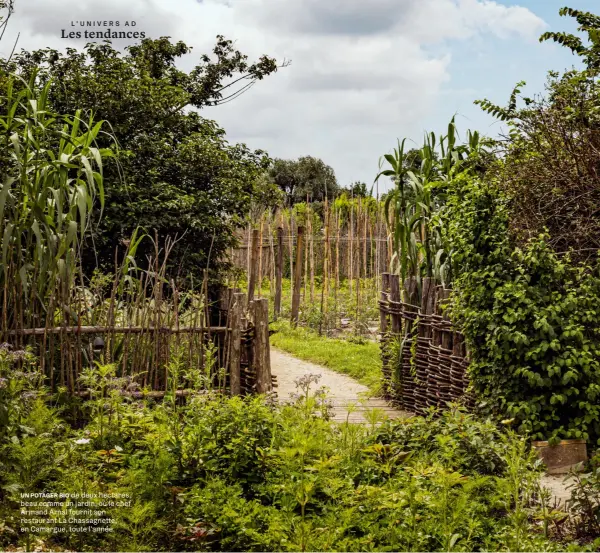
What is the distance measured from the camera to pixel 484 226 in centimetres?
679

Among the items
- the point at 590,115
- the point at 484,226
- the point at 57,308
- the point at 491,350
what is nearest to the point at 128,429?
the point at 57,308

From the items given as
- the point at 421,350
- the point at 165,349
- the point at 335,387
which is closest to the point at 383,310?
the point at 421,350

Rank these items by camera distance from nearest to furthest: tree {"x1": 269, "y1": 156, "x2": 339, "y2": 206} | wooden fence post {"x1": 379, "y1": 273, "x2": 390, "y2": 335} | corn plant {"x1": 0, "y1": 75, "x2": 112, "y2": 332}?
corn plant {"x1": 0, "y1": 75, "x2": 112, "y2": 332}, wooden fence post {"x1": 379, "y1": 273, "x2": 390, "y2": 335}, tree {"x1": 269, "y1": 156, "x2": 339, "y2": 206}

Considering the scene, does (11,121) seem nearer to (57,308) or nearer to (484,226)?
(57,308)

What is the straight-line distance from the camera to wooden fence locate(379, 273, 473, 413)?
7.37 m

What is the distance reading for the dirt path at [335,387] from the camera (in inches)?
311

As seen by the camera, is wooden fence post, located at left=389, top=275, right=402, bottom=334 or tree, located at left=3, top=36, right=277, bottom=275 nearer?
wooden fence post, located at left=389, top=275, right=402, bottom=334

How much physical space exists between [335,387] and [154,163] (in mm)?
4754

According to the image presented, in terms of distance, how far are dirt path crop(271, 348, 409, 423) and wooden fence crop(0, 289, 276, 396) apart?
92 centimetres

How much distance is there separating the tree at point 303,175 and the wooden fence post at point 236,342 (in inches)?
948

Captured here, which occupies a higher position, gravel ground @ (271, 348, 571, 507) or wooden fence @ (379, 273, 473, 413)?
wooden fence @ (379, 273, 473, 413)

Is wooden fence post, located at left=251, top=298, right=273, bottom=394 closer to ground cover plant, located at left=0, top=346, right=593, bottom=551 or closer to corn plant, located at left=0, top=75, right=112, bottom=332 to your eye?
corn plant, located at left=0, top=75, right=112, bottom=332

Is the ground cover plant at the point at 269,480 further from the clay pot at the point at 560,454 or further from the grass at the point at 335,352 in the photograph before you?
the grass at the point at 335,352

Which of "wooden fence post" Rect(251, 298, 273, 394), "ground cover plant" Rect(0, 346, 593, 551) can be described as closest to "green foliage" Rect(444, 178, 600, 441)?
"ground cover plant" Rect(0, 346, 593, 551)
